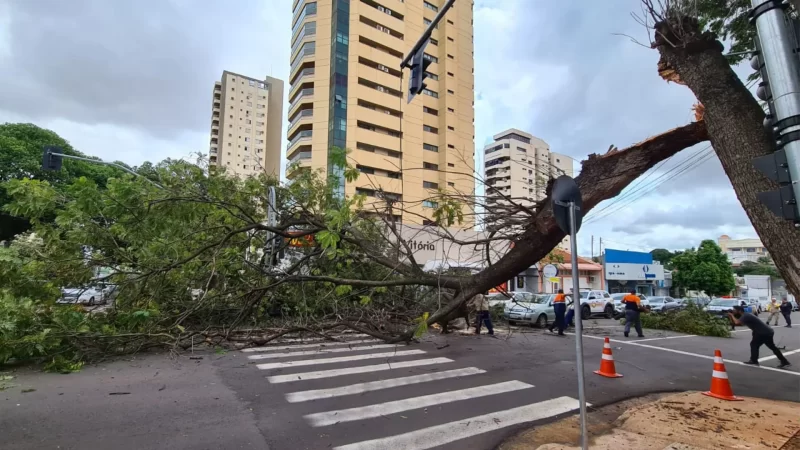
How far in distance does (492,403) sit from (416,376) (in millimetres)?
1757

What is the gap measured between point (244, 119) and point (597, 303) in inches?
2909

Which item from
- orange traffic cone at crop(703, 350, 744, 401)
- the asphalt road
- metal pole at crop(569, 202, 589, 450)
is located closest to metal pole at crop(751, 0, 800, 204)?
metal pole at crop(569, 202, 589, 450)

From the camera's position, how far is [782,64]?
267cm

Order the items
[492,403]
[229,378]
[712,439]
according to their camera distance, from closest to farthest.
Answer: [712,439]
[492,403]
[229,378]

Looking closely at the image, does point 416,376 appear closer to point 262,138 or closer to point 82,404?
A: point 82,404

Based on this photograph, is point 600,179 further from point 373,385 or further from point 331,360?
point 331,360

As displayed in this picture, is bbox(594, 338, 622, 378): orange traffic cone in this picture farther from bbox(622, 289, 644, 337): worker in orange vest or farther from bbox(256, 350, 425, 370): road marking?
bbox(622, 289, 644, 337): worker in orange vest

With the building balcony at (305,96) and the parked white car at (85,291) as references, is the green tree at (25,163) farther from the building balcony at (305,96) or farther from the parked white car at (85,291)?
the parked white car at (85,291)

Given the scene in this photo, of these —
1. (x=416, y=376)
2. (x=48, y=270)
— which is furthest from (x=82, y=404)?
(x=416, y=376)

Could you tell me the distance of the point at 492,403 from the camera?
5.70 meters

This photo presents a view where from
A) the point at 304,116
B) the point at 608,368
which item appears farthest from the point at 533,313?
the point at 304,116

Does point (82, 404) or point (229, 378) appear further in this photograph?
point (229, 378)

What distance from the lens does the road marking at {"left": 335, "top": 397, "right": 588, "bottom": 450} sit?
13.9 feet

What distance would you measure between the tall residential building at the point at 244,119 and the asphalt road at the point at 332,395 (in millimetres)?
71074
